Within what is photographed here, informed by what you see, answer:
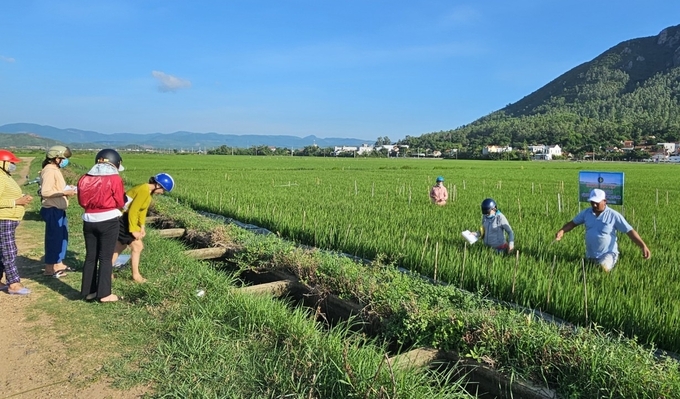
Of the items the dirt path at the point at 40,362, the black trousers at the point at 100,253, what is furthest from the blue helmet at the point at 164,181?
the dirt path at the point at 40,362

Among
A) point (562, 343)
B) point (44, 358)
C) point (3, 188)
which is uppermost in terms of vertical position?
point (3, 188)

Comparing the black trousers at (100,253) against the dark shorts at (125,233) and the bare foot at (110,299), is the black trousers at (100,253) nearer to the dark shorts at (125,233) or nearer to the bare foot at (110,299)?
the bare foot at (110,299)

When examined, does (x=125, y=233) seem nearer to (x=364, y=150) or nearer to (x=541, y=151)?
(x=541, y=151)

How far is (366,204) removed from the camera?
1153cm

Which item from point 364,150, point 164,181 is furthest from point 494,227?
point 364,150

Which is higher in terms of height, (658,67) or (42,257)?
(658,67)

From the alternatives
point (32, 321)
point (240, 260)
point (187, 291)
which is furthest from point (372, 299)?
point (32, 321)

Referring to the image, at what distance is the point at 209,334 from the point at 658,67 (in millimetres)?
175575

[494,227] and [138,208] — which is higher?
[138,208]

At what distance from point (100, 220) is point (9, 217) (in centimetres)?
102

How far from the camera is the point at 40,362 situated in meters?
3.16

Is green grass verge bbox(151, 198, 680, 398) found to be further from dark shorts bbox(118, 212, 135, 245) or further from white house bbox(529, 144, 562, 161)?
white house bbox(529, 144, 562, 161)

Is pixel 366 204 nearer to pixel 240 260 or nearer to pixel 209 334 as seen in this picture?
pixel 240 260

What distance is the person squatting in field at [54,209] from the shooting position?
Result: 5246 mm
